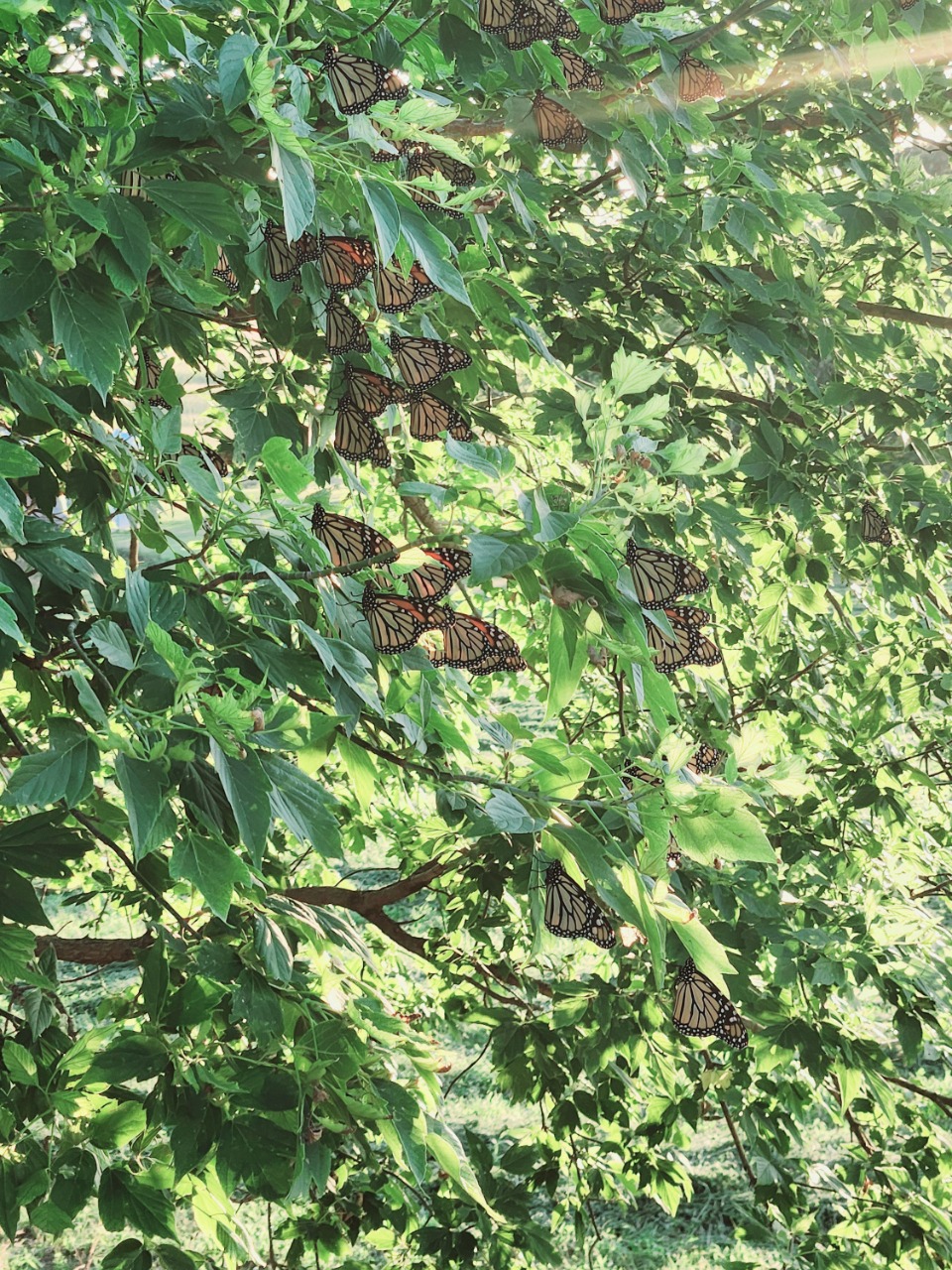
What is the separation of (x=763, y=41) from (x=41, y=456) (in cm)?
230

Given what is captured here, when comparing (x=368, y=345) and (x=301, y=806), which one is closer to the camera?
(x=301, y=806)

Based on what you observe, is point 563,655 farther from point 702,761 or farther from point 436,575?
point 702,761

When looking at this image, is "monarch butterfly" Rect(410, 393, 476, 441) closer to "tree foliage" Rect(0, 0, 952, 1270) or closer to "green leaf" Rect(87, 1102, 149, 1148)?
"tree foliage" Rect(0, 0, 952, 1270)

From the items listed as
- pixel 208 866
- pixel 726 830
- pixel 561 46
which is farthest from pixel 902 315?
pixel 208 866

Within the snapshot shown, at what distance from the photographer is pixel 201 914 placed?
2.38 meters

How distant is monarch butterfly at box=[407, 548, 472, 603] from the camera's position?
1158 mm

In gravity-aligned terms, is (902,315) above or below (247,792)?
below

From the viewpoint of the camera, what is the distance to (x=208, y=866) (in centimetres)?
112

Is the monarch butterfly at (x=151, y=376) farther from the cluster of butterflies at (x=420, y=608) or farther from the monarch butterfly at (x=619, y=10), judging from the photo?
the monarch butterfly at (x=619, y=10)

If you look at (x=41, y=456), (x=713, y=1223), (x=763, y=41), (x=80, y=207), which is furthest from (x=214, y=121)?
(x=713, y=1223)

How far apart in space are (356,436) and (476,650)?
1.12ft

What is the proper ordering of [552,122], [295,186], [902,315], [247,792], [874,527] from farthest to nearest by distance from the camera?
1. [902,315]
2. [874,527]
3. [552,122]
4. [247,792]
5. [295,186]

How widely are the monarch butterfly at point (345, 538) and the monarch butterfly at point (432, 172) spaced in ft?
1.19

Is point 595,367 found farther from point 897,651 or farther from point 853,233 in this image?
point 897,651
